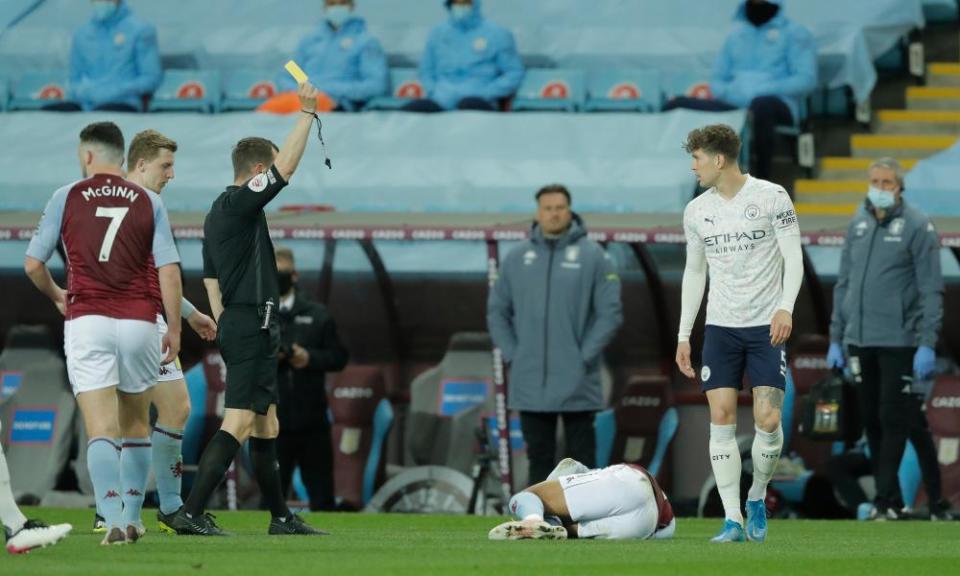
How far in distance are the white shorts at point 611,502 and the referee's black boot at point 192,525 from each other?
1.76 m

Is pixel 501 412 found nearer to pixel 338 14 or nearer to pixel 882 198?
pixel 882 198

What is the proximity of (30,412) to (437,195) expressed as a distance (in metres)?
3.84

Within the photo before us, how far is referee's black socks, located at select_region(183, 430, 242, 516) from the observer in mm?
9594

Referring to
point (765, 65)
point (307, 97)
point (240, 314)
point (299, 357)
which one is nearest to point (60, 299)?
point (240, 314)

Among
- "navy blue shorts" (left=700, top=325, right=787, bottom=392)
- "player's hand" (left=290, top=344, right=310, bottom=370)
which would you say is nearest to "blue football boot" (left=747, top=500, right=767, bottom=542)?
"navy blue shorts" (left=700, top=325, right=787, bottom=392)

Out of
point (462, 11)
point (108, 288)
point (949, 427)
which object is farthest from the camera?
point (462, 11)

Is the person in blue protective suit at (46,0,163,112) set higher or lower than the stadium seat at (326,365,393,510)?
higher

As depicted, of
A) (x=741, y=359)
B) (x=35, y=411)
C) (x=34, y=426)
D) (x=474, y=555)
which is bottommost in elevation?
(x=474, y=555)

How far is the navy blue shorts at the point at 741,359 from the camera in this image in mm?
9734

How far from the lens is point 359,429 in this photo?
15070 mm

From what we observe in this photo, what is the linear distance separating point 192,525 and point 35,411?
5.89 m

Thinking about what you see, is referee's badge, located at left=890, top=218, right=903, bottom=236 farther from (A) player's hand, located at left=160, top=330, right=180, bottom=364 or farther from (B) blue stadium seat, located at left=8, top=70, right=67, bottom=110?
(B) blue stadium seat, located at left=8, top=70, right=67, bottom=110

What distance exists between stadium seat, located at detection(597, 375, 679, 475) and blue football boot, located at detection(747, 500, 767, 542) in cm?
482

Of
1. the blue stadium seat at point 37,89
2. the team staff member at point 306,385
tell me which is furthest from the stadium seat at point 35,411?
the blue stadium seat at point 37,89
